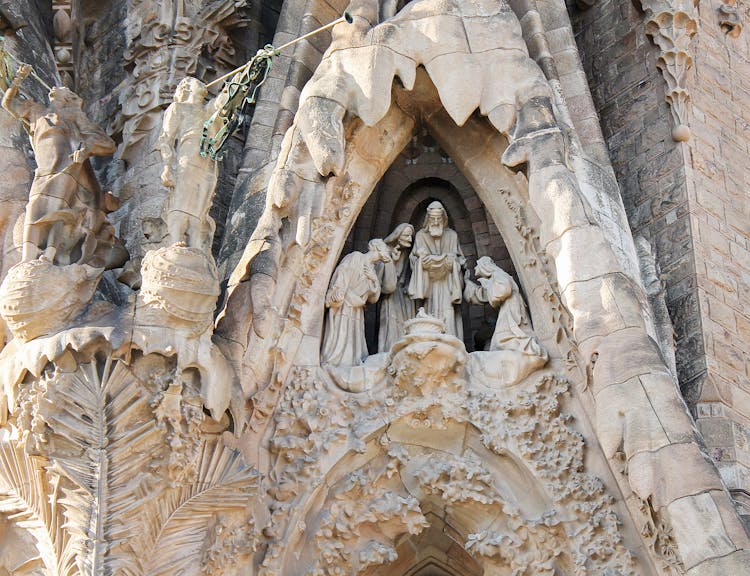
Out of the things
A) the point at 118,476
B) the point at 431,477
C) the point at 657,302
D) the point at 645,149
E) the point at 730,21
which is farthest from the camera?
the point at 730,21

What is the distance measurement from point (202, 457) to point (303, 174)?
2.12m

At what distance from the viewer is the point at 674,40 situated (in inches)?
480

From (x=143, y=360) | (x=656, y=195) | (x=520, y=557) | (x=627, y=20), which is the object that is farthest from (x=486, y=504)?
(x=627, y=20)

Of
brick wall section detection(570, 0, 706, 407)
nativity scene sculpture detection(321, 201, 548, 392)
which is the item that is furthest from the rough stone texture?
nativity scene sculpture detection(321, 201, 548, 392)

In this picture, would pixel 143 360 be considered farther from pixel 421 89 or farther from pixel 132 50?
pixel 132 50

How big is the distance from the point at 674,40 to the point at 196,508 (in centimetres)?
546

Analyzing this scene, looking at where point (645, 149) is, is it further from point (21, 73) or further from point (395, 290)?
point (21, 73)

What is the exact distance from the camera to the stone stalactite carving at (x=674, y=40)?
12.0 m

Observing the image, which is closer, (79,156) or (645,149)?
(79,156)

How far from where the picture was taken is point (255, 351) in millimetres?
9711

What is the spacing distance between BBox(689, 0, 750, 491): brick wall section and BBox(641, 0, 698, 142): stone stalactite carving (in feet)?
0.50

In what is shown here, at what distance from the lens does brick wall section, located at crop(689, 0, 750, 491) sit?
1031cm

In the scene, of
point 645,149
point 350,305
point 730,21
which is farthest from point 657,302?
point 730,21

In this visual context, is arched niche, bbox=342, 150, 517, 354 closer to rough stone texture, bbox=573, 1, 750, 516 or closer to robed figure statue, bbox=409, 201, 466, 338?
robed figure statue, bbox=409, 201, 466, 338
